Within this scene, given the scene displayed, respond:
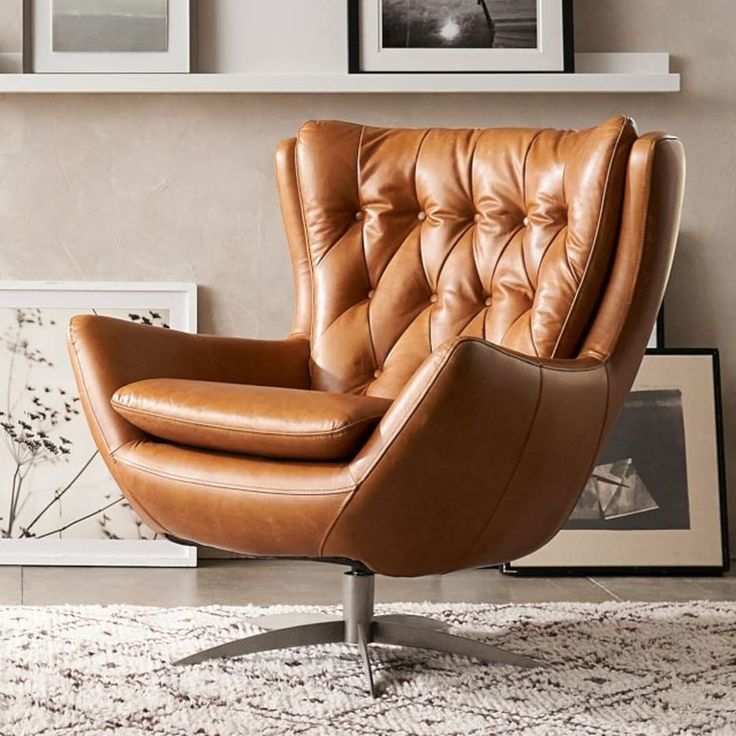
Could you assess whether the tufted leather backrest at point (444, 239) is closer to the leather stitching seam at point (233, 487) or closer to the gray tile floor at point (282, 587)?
the leather stitching seam at point (233, 487)

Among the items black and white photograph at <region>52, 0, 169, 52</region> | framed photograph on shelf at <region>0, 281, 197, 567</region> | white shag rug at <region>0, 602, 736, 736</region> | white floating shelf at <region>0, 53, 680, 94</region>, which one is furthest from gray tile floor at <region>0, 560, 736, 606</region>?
black and white photograph at <region>52, 0, 169, 52</region>

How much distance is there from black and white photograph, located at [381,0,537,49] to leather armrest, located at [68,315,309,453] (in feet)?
3.95

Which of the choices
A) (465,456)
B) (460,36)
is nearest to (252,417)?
(465,456)

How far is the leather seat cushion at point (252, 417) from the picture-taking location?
169 cm

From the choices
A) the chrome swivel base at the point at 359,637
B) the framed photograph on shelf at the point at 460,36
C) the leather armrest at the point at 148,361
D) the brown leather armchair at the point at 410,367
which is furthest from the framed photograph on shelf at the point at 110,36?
the chrome swivel base at the point at 359,637

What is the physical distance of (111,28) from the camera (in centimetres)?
314

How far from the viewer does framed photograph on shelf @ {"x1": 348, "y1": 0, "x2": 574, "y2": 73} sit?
312 cm

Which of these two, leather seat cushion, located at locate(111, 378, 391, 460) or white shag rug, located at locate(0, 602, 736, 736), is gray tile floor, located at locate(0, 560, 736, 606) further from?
leather seat cushion, located at locate(111, 378, 391, 460)

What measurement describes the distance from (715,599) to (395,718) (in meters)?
1.25

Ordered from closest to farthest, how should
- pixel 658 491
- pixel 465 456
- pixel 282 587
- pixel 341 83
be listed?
pixel 465 456 → pixel 282 587 → pixel 658 491 → pixel 341 83

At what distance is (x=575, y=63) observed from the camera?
3148 millimetres

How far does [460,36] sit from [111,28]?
987mm

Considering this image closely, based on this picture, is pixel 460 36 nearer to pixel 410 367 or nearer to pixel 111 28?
pixel 111 28

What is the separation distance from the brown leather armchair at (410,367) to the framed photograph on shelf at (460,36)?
2.57 feet
